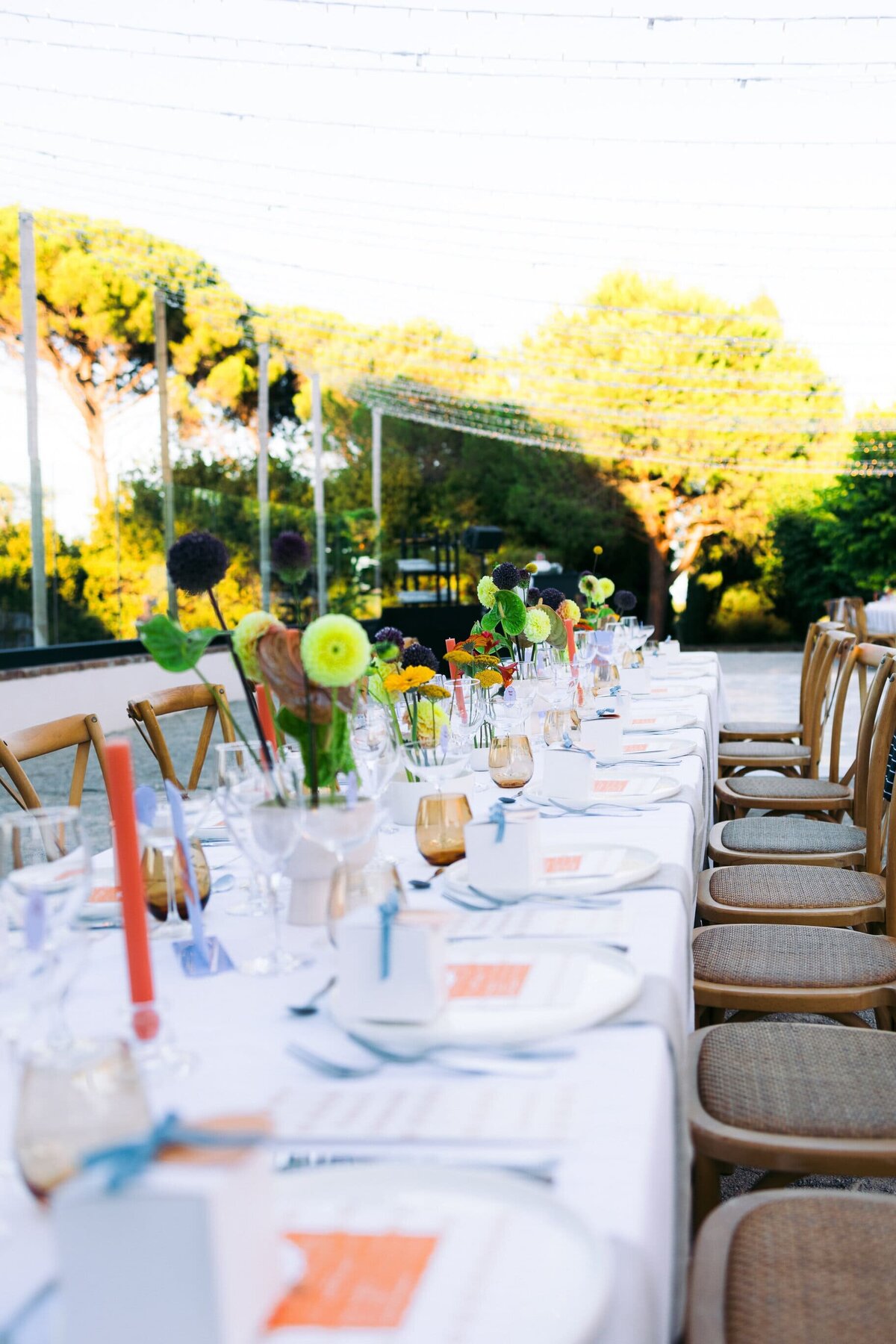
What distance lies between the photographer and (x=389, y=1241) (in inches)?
27.1

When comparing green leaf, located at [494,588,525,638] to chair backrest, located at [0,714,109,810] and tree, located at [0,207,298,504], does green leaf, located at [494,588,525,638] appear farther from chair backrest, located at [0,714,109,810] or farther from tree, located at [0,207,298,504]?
tree, located at [0,207,298,504]

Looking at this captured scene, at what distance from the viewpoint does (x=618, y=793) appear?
2059mm

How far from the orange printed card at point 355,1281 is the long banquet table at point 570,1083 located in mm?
116

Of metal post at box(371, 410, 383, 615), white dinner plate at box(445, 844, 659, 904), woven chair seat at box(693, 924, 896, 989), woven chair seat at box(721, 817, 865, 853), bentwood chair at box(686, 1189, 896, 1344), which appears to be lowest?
bentwood chair at box(686, 1189, 896, 1344)

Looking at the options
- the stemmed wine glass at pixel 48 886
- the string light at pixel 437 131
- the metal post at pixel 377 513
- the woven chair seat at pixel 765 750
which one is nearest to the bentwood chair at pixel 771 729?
the woven chair seat at pixel 765 750

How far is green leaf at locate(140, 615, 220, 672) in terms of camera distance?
1275 mm

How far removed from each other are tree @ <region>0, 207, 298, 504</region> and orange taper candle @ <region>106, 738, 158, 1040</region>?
7.80 meters

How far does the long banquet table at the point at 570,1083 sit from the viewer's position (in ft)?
2.31

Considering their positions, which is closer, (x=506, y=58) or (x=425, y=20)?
(x=425, y=20)

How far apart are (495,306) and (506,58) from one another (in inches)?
188

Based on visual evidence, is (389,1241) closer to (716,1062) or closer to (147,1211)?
(147,1211)

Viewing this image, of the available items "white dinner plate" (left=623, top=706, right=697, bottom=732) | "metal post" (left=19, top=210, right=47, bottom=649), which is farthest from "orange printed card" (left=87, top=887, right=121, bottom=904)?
"metal post" (left=19, top=210, right=47, bottom=649)

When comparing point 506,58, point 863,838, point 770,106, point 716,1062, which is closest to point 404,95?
point 506,58

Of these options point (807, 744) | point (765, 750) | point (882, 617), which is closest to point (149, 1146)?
point (765, 750)
